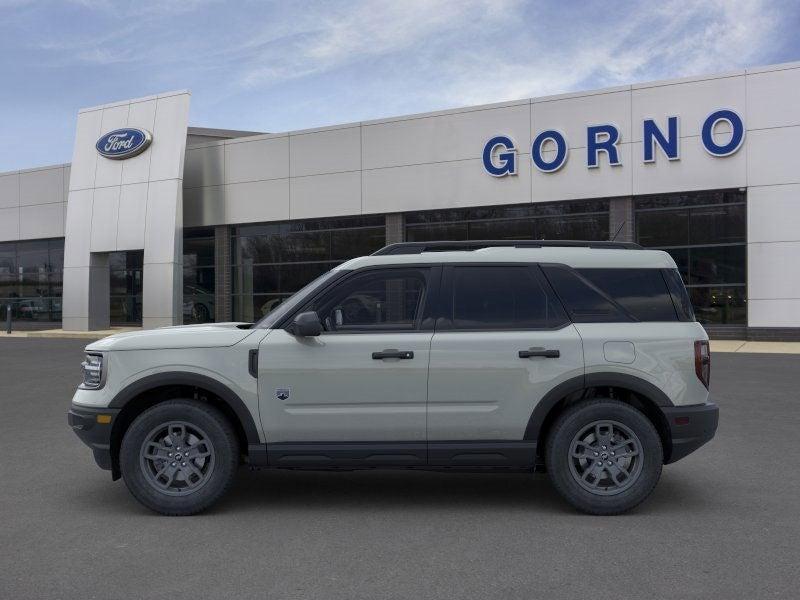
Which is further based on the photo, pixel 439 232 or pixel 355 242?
pixel 355 242

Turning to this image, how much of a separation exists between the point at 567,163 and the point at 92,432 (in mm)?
19640

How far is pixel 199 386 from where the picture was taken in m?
5.20

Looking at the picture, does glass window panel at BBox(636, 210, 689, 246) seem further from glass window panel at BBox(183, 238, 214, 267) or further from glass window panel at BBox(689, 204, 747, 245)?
glass window panel at BBox(183, 238, 214, 267)

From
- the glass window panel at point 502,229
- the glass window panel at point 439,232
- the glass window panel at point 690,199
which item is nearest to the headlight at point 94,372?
the glass window panel at point 502,229

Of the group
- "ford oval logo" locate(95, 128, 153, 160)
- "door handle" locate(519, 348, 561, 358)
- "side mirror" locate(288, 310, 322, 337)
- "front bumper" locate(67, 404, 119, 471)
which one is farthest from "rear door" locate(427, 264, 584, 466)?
"ford oval logo" locate(95, 128, 153, 160)

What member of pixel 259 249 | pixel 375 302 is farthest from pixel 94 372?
pixel 259 249

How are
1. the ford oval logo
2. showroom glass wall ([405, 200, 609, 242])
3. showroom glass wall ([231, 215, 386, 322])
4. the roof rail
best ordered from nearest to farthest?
1. the roof rail
2. showroom glass wall ([405, 200, 609, 242])
3. showroom glass wall ([231, 215, 386, 322])
4. the ford oval logo

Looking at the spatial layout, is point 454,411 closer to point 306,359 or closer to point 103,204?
point 306,359

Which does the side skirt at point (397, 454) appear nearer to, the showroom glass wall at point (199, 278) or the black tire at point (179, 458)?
the black tire at point (179, 458)

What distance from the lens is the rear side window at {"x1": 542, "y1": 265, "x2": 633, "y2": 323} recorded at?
535 cm

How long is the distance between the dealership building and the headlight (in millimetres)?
18438

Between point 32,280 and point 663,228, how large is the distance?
89.5ft

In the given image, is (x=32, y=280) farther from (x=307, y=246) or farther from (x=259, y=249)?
(x=307, y=246)

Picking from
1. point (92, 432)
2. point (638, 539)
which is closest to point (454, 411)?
point (638, 539)
